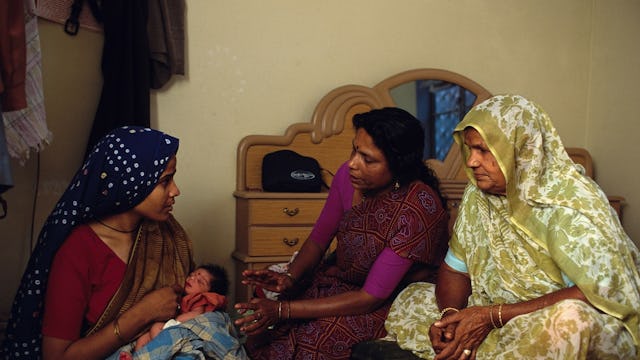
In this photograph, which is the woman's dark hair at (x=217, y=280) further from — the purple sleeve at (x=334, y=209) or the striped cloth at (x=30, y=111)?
the striped cloth at (x=30, y=111)

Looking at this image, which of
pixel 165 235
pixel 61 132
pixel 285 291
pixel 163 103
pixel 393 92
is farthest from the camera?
pixel 393 92

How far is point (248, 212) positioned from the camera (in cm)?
313

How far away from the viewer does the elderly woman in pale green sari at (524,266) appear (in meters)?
1.60

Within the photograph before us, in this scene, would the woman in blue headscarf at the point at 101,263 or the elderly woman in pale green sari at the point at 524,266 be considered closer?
the elderly woman in pale green sari at the point at 524,266

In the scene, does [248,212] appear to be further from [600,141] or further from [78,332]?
[600,141]

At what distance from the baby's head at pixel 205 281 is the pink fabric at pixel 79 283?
0.23 metres

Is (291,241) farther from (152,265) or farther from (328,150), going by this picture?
(152,265)

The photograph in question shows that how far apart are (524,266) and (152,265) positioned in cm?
114

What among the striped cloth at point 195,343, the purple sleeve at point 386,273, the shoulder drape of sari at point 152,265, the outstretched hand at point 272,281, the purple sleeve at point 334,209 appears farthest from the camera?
the purple sleeve at point 334,209

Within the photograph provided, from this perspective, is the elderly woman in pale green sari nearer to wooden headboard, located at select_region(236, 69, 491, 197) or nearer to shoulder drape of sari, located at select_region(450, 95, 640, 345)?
shoulder drape of sari, located at select_region(450, 95, 640, 345)

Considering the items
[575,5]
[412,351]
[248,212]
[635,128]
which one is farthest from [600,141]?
[412,351]

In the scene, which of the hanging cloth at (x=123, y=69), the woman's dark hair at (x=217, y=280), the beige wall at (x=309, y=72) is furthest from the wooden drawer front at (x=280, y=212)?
the woman's dark hair at (x=217, y=280)

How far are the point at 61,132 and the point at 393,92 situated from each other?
1794 mm

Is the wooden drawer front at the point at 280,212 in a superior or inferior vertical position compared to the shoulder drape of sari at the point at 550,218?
inferior
